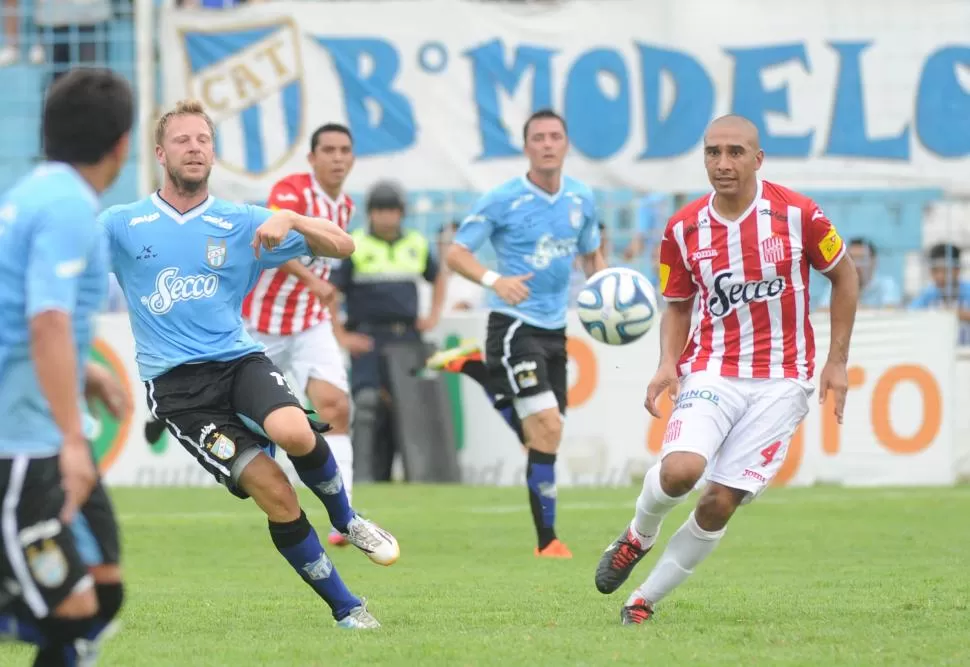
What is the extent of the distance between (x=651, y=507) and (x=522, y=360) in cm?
375

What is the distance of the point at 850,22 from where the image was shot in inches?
669

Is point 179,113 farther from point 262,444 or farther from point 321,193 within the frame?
point 321,193

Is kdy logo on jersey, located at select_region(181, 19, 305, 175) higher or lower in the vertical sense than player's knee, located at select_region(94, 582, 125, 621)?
higher

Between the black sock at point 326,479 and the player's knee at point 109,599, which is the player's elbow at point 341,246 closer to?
the black sock at point 326,479

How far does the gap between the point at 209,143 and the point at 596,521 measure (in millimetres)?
5879

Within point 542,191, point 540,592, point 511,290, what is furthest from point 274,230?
point 542,191

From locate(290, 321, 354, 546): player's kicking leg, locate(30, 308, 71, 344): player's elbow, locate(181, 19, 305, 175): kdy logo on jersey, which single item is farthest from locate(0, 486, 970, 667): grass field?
locate(181, 19, 305, 175): kdy logo on jersey

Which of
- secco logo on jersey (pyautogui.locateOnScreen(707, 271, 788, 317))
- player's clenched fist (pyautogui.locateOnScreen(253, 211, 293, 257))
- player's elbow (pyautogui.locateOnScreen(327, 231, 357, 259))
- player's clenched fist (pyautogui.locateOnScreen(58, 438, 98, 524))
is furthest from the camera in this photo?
secco logo on jersey (pyautogui.locateOnScreen(707, 271, 788, 317))

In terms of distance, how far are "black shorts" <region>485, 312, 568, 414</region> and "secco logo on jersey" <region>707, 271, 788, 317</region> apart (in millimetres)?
3455

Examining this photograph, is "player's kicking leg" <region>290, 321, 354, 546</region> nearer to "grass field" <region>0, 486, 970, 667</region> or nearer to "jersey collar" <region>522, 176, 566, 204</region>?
"grass field" <region>0, 486, 970, 667</region>

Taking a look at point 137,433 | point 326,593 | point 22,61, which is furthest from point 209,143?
point 22,61

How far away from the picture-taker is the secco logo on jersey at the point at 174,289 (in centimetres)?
745

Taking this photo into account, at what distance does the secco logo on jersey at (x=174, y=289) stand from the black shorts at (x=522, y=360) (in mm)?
3943

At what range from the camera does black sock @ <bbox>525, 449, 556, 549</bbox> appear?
10797mm
